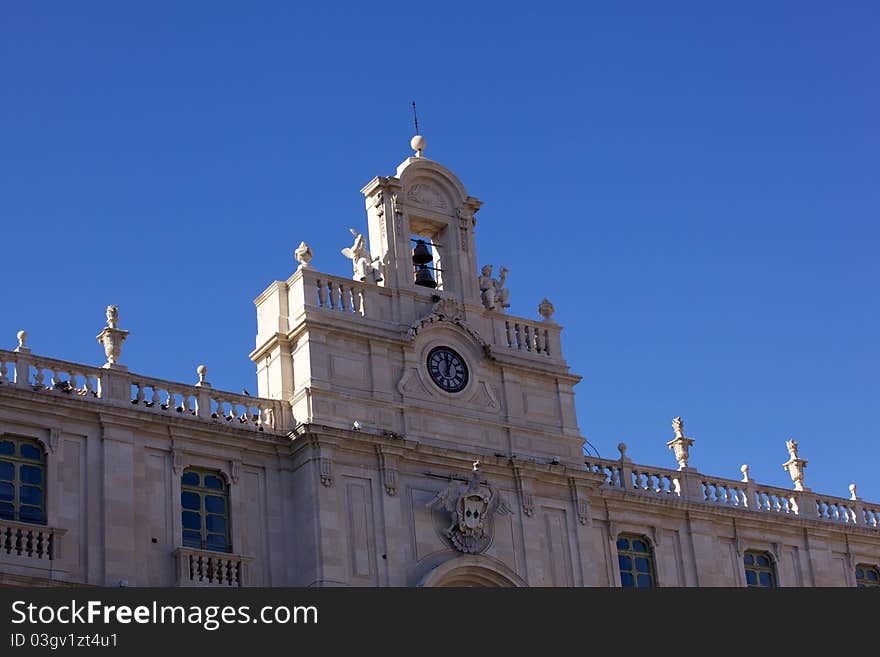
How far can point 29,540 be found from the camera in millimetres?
39188

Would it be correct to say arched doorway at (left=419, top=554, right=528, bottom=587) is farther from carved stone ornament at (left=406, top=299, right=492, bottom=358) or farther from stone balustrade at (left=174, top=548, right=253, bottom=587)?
carved stone ornament at (left=406, top=299, right=492, bottom=358)

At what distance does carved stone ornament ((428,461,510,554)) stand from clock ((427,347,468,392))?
78.3 inches

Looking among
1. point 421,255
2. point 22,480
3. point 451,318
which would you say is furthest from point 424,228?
point 22,480

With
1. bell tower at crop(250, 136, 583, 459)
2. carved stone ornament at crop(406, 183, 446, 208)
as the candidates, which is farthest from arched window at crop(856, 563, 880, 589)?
carved stone ornament at crop(406, 183, 446, 208)

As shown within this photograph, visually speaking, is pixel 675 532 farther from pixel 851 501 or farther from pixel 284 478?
pixel 284 478

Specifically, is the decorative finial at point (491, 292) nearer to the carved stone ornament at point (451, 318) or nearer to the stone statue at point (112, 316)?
the carved stone ornament at point (451, 318)

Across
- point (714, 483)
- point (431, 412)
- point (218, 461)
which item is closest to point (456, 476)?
point (431, 412)

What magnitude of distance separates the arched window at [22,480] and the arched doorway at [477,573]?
326 inches

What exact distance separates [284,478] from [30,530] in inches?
233

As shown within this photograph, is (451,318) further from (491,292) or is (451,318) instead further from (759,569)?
(759,569)

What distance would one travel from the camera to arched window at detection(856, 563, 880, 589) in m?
52.1

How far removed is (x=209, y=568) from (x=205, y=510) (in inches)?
52.5

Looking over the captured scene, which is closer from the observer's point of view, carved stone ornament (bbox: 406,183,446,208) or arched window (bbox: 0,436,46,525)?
arched window (bbox: 0,436,46,525)

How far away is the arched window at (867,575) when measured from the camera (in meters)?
52.1
